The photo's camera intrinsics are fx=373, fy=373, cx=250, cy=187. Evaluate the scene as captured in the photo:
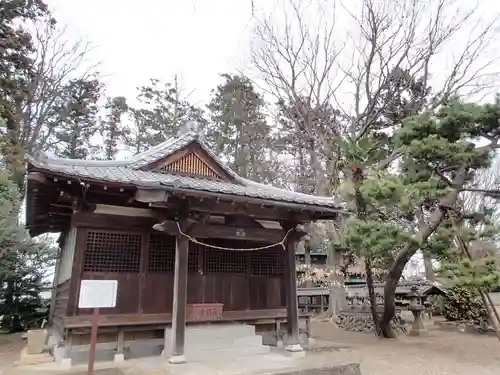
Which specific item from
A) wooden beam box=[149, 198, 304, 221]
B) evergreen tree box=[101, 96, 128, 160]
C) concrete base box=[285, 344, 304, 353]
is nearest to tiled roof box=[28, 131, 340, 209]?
wooden beam box=[149, 198, 304, 221]

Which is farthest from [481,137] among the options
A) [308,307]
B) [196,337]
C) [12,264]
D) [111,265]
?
[12,264]

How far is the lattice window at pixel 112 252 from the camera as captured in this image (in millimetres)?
7113

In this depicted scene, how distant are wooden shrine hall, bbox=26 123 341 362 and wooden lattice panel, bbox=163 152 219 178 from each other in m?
0.14

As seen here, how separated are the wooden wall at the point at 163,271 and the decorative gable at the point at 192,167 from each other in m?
2.08

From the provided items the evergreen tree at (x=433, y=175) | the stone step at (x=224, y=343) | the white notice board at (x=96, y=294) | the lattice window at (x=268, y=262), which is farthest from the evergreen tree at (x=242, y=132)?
the white notice board at (x=96, y=294)

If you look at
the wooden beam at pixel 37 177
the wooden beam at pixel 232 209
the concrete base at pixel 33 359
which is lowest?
the concrete base at pixel 33 359

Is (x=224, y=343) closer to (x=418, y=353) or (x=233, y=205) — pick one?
(x=233, y=205)

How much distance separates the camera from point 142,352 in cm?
748

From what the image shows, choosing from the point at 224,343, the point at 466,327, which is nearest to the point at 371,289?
the point at 466,327

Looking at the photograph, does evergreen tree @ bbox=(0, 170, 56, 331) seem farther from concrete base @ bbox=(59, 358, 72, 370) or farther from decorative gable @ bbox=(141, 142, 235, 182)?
concrete base @ bbox=(59, 358, 72, 370)

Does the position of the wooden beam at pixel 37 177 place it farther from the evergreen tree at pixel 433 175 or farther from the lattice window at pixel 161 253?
the evergreen tree at pixel 433 175

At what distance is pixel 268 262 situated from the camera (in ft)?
29.5

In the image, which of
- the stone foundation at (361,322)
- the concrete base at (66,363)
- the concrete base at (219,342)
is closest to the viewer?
the concrete base at (66,363)

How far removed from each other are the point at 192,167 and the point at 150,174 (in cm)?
162
